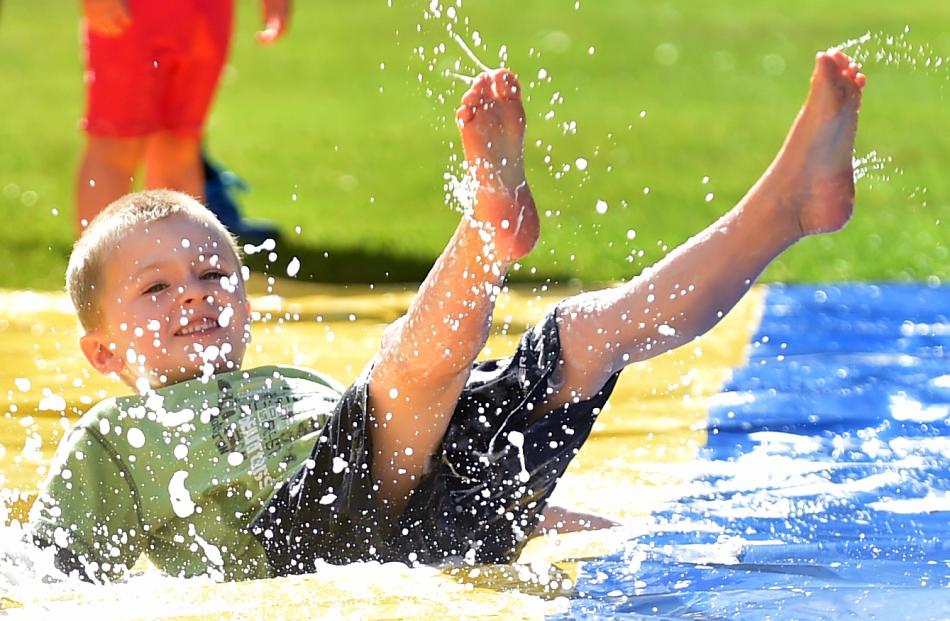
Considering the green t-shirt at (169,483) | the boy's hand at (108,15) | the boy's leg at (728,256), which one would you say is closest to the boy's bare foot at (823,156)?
the boy's leg at (728,256)

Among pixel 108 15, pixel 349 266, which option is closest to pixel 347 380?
pixel 108 15

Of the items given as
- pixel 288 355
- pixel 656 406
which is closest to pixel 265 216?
pixel 288 355

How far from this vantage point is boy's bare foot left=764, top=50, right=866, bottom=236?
2211 mm

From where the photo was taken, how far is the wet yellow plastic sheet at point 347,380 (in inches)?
81.0

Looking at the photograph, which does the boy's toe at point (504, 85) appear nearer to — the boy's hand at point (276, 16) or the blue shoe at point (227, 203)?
the boy's hand at point (276, 16)

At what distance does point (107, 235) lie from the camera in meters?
2.40

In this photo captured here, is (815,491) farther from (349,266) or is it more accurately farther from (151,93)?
(349,266)

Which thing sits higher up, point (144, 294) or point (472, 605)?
point (144, 294)

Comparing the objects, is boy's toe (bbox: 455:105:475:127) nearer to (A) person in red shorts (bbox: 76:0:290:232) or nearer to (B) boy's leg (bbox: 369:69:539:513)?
(B) boy's leg (bbox: 369:69:539:513)

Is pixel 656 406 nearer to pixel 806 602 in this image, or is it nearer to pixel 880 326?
pixel 880 326

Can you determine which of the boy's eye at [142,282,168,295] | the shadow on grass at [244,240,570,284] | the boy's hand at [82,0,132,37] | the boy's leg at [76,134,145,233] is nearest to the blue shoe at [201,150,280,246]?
the shadow on grass at [244,240,570,284]

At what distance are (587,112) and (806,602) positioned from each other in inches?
264

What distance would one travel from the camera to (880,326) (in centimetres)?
384

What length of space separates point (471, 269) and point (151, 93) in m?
2.60
